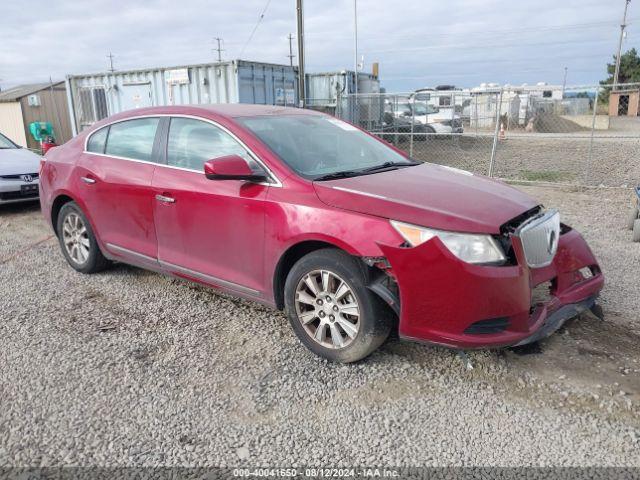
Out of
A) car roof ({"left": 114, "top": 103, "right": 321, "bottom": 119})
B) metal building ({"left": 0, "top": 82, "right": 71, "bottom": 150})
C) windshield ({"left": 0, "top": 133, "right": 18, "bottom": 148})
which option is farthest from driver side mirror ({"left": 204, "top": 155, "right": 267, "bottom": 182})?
metal building ({"left": 0, "top": 82, "right": 71, "bottom": 150})

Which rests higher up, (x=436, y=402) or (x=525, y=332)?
(x=525, y=332)

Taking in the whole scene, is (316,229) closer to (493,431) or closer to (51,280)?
(493,431)

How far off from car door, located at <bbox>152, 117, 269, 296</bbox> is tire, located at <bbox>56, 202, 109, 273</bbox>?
1118mm

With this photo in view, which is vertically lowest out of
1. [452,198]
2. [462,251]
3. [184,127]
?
[462,251]

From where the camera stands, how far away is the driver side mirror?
134 inches

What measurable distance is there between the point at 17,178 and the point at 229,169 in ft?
21.0

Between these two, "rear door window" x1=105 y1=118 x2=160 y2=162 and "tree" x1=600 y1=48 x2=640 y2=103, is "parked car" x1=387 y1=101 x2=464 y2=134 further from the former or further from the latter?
"tree" x1=600 y1=48 x2=640 y2=103

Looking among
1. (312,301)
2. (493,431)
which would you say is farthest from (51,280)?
(493,431)

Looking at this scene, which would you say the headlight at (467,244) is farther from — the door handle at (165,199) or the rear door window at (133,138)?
the rear door window at (133,138)

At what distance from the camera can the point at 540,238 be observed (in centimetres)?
321

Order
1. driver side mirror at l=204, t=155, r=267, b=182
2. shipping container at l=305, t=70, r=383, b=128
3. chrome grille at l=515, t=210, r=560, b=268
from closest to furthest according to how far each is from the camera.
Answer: chrome grille at l=515, t=210, r=560, b=268 < driver side mirror at l=204, t=155, r=267, b=182 < shipping container at l=305, t=70, r=383, b=128

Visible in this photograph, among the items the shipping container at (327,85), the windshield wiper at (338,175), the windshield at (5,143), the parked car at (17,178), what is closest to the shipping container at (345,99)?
the shipping container at (327,85)

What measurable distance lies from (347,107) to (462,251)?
13101 mm

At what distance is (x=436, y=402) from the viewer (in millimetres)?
3010
